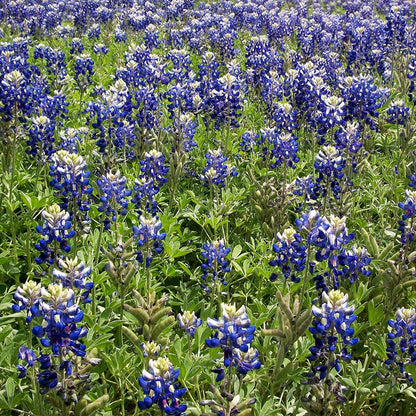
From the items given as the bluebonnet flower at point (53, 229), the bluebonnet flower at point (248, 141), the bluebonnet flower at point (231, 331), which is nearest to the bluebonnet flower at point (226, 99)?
the bluebonnet flower at point (248, 141)

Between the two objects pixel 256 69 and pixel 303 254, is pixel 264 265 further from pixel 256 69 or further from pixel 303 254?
pixel 256 69

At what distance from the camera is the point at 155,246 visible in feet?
11.6

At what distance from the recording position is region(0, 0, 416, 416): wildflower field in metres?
2.61

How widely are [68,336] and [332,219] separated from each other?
170 centimetres

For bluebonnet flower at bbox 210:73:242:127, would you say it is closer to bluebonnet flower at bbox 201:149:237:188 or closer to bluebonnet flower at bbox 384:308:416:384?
bluebonnet flower at bbox 201:149:237:188

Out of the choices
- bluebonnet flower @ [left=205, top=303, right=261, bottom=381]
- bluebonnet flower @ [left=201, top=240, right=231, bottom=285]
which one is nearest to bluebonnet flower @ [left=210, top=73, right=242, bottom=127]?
bluebonnet flower @ [left=201, top=240, right=231, bottom=285]

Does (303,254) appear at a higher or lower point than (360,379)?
higher

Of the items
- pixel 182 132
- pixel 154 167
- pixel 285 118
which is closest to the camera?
pixel 154 167

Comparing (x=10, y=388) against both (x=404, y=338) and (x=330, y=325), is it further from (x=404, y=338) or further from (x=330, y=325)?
(x=404, y=338)

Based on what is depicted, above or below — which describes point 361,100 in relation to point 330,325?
above

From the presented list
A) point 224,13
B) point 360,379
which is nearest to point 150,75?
point 360,379

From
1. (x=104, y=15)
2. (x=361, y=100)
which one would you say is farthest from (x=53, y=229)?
(x=104, y=15)

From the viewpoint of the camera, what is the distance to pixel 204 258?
4445mm

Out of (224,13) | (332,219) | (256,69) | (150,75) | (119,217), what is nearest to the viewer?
(332,219)
